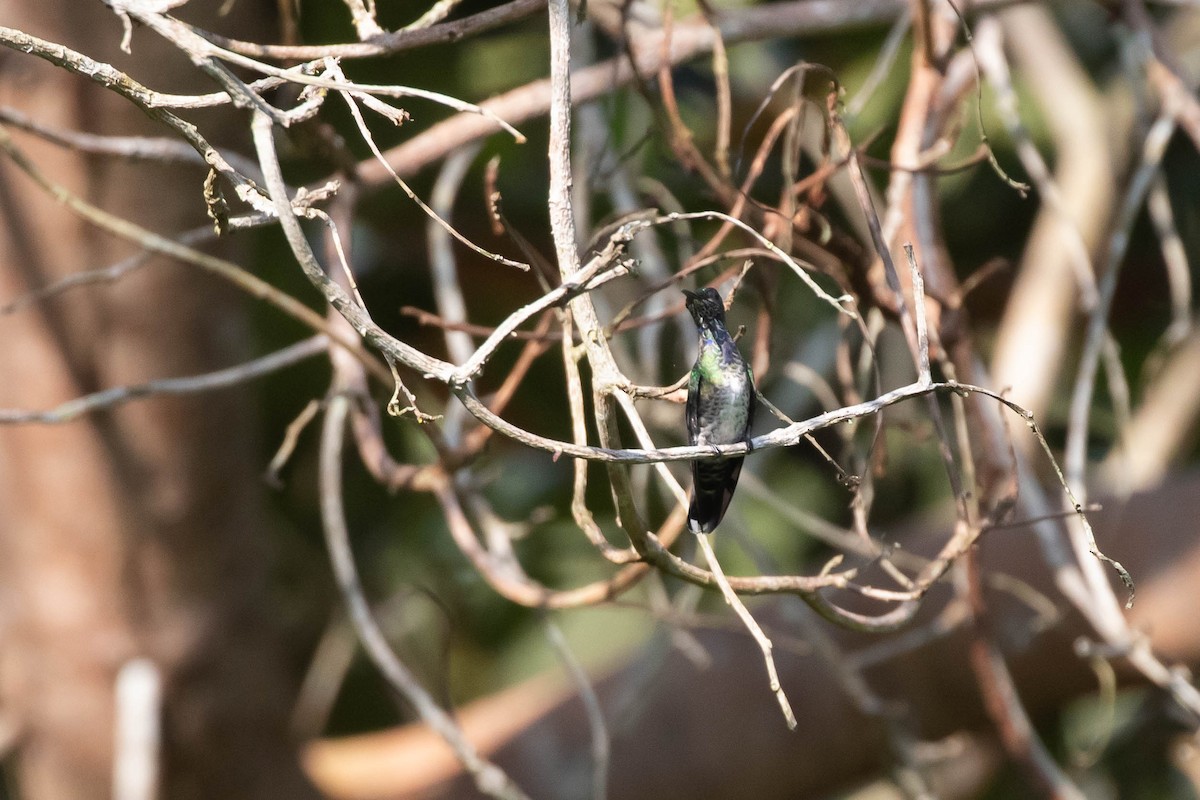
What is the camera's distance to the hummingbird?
0.76 m

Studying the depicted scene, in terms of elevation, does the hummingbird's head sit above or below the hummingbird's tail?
above

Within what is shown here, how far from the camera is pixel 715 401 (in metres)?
0.79

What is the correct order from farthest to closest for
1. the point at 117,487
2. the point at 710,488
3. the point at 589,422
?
the point at 589,422
the point at 117,487
the point at 710,488

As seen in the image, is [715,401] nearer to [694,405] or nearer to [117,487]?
[694,405]

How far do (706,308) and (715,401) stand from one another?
6 centimetres

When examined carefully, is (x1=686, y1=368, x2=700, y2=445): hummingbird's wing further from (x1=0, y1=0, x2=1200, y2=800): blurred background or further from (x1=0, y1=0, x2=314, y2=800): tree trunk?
(x1=0, y1=0, x2=314, y2=800): tree trunk

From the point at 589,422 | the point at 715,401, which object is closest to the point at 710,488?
the point at 715,401

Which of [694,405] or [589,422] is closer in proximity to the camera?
[694,405]

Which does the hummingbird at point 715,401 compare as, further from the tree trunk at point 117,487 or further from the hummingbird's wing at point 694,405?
the tree trunk at point 117,487

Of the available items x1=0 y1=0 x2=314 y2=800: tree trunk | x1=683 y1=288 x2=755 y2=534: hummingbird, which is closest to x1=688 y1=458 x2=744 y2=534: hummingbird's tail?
x1=683 y1=288 x2=755 y2=534: hummingbird

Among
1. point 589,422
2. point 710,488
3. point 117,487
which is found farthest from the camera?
point 589,422

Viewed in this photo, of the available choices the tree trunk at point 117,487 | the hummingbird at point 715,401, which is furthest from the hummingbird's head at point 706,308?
the tree trunk at point 117,487

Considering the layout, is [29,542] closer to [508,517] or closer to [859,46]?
[508,517]

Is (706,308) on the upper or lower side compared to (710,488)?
upper
